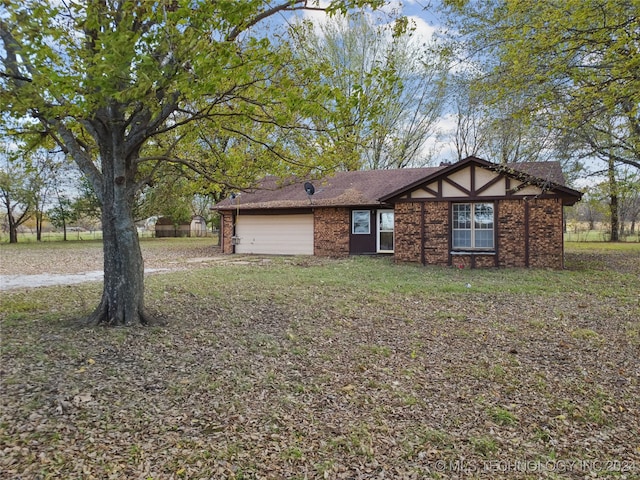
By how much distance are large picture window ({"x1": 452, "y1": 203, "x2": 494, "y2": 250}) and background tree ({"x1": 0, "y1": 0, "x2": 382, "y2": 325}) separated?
9.32m

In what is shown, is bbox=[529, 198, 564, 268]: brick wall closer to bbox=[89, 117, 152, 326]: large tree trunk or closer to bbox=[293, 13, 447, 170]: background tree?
bbox=[293, 13, 447, 170]: background tree

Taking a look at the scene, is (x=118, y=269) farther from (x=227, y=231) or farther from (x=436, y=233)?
(x=227, y=231)

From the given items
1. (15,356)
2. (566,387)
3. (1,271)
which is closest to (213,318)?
(15,356)

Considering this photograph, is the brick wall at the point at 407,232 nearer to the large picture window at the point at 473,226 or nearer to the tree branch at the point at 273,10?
the large picture window at the point at 473,226

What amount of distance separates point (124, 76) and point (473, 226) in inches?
470

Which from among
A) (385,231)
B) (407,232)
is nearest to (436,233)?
(407,232)

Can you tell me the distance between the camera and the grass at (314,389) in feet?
8.79

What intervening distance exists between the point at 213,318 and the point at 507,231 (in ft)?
33.9

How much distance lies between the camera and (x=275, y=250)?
61.7ft

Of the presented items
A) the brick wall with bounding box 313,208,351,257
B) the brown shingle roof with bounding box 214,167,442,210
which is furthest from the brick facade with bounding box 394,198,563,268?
the brick wall with bounding box 313,208,351,257

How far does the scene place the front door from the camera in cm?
1675

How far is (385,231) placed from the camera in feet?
55.4

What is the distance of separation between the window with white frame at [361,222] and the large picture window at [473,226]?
4.22 meters

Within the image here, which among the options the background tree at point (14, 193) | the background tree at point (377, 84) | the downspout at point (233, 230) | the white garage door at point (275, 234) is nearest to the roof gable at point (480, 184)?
the background tree at point (377, 84)
